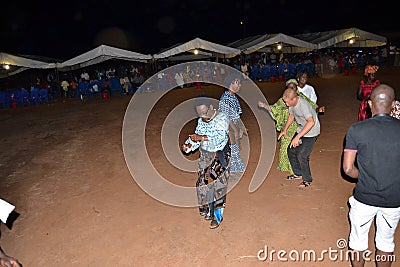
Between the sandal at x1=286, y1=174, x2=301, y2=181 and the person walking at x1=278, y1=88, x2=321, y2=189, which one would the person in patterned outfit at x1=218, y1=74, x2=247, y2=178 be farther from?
the sandal at x1=286, y1=174, x2=301, y2=181

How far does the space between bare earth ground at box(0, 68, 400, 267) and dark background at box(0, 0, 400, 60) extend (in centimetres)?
3331

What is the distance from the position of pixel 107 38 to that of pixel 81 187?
42600mm

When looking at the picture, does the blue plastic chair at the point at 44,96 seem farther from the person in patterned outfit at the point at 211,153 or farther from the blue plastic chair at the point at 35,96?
the person in patterned outfit at the point at 211,153

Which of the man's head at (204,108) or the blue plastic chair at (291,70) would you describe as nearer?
the man's head at (204,108)

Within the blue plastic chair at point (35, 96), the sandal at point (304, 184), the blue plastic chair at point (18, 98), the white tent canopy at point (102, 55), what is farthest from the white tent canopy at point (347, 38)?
the blue plastic chair at point (18, 98)

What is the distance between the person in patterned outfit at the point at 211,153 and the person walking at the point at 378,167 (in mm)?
1527

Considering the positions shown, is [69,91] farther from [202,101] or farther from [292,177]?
[202,101]

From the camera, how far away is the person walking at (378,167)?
7.47ft

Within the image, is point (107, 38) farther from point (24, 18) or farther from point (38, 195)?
point (38, 195)

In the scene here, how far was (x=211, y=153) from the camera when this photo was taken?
12.2 feet

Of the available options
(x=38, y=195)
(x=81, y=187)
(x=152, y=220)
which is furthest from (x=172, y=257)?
(x=38, y=195)

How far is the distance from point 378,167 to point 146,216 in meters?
2.86

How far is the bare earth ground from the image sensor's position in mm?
3395

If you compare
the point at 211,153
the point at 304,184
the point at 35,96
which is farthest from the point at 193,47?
the point at 211,153
